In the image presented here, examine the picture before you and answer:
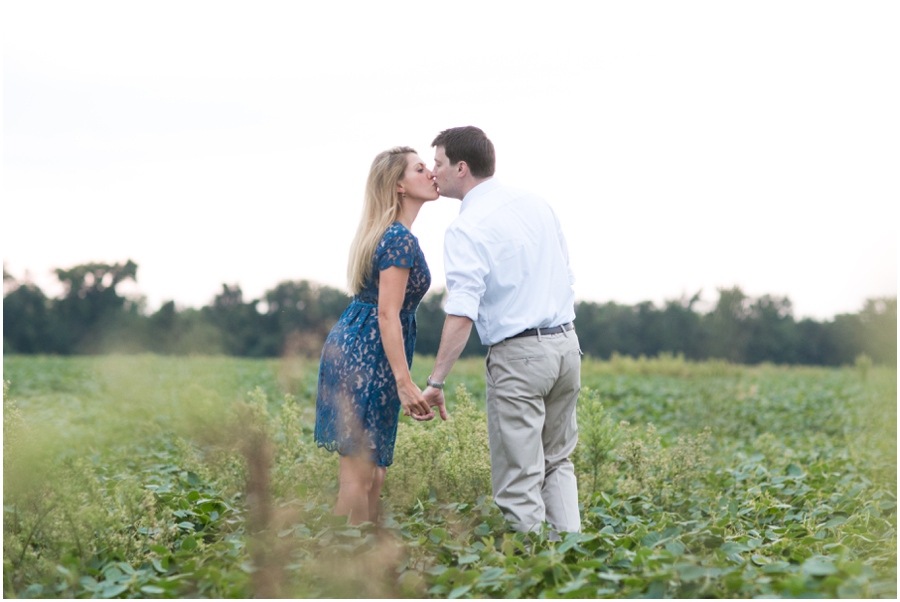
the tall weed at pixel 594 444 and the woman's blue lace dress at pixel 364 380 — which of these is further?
the tall weed at pixel 594 444

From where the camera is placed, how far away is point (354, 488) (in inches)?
142

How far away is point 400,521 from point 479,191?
72.9 inches

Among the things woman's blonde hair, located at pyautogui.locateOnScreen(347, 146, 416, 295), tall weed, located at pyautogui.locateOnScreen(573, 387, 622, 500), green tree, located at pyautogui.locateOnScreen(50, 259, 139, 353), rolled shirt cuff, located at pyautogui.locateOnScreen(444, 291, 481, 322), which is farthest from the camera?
green tree, located at pyautogui.locateOnScreen(50, 259, 139, 353)

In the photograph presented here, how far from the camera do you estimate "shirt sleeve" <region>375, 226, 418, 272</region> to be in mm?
3459

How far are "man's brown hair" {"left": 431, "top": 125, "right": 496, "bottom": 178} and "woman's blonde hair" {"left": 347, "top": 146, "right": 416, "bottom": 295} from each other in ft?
0.64

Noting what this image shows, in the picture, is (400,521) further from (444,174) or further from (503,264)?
(444,174)

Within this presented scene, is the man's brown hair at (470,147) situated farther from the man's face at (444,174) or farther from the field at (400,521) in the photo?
the field at (400,521)

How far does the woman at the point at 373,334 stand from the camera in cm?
351

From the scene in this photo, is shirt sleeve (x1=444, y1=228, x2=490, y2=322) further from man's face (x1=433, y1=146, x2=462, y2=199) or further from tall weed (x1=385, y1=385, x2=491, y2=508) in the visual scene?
tall weed (x1=385, y1=385, x2=491, y2=508)

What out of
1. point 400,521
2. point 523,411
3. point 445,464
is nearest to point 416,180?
point 523,411

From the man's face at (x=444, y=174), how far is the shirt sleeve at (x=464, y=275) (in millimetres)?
293

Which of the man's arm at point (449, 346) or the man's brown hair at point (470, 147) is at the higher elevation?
the man's brown hair at point (470, 147)

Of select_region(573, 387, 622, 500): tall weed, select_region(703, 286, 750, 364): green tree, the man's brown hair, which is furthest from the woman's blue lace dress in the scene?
select_region(703, 286, 750, 364): green tree

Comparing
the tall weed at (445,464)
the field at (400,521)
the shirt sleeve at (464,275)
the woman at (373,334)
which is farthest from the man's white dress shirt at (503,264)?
the tall weed at (445,464)
